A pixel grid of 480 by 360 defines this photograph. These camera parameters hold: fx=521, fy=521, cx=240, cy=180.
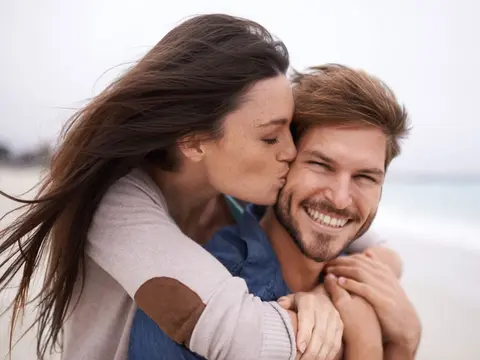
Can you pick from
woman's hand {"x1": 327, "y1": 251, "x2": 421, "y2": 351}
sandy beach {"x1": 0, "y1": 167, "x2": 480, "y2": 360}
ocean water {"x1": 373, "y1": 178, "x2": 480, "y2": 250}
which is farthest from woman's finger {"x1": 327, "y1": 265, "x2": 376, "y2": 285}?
ocean water {"x1": 373, "y1": 178, "x2": 480, "y2": 250}

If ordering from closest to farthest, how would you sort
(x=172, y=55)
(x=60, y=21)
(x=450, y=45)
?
(x=172, y=55), (x=60, y=21), (x=450, y=45)

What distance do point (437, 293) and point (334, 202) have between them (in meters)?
2.36

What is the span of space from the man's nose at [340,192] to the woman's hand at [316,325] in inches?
7.6

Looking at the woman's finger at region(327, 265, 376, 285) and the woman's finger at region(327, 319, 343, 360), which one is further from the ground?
the woman's finger at region(327, 319, 343, 360)

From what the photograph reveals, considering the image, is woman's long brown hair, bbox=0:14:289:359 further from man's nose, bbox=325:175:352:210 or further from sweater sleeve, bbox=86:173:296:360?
man's nose, bbox=325:175:352:210

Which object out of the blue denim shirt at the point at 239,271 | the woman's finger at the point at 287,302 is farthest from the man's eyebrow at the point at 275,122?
the woman's finger at the point at 287,302

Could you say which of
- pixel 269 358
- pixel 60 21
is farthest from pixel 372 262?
pixel 60 21

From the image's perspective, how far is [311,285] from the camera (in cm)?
122

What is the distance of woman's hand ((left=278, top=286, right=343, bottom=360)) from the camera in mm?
891

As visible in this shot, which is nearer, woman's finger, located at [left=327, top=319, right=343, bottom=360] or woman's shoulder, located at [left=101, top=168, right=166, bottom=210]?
woman's finger, located at [left=327, top=319, right=343, bottom=360]

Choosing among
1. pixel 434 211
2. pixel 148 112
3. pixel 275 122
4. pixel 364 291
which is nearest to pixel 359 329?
pixel 364 291

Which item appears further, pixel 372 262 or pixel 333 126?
pixel 372 262

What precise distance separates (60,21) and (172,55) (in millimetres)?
3359

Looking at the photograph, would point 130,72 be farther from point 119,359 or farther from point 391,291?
point 391,291
